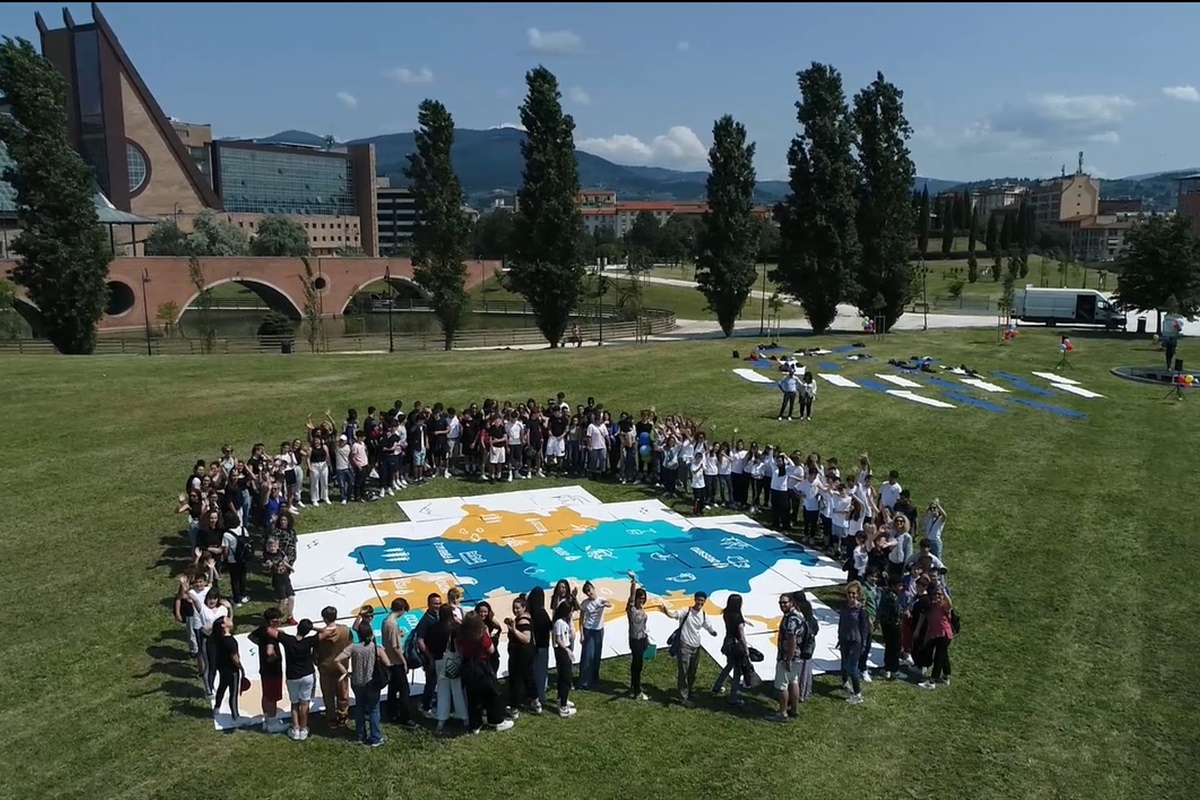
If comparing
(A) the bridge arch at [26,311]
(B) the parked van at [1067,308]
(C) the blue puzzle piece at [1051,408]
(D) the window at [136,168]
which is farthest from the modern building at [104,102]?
(C) the blue puzzle piece at [1051,408]

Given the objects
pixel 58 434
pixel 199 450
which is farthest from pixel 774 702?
pixel 58 434

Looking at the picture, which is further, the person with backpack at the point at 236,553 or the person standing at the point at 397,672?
the person with backpack at the point at 236,553

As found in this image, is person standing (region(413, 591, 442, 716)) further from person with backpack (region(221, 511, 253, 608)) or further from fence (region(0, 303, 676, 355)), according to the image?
fence (region(0, 303, 676, 355))

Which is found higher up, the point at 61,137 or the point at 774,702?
the point at 61,137

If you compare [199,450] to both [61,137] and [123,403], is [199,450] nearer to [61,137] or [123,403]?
[123,403]

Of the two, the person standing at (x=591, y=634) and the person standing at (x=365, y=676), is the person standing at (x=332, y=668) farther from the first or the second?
the person standing at (x=591, y=634)

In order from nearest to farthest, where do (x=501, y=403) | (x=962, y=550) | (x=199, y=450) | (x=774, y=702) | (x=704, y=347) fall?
(x=774, y=702), (x=962, y=550), (x=199, y=450), (x=501, y=403), (x=704, y=347)

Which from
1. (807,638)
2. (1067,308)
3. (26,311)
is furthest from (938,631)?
(26,311)

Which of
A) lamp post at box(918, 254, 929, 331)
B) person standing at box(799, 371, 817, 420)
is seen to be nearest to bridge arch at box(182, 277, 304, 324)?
lamp post at box(918, 254, 929, 331)
